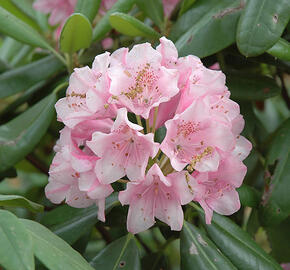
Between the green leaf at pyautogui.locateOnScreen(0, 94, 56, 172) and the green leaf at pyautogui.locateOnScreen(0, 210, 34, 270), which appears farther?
the green leaf at pyautogui.locateOnScreen(0, 94, 56, 172)

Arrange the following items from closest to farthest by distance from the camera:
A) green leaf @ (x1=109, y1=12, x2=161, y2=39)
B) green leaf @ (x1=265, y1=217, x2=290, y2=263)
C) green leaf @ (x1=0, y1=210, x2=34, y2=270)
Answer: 1. green leaf @ (x1=0, y1=210, x2=34, y2=270)
2. green leaf @ (x1=109, y1=12, x2=161, y2=39)
3. green leaf @ (x1=265, y1=217, x2=290, y2=263)

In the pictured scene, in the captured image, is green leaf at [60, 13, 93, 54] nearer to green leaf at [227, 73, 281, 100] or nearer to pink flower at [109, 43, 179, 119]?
pink flower at [109, 43, 179, 119]

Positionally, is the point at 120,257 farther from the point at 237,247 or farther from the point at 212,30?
the point at 212,30

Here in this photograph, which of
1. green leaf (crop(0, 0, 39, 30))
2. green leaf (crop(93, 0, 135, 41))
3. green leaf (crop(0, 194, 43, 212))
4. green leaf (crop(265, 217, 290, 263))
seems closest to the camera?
green leaf (crop(0, 194, 43, 212))

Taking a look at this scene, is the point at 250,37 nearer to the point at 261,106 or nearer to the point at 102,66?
the point at 102,66

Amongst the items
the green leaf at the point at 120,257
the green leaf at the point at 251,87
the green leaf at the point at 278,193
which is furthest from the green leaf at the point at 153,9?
the green leaf at the point at 120,257

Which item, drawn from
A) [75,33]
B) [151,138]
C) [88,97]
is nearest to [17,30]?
[75,33]

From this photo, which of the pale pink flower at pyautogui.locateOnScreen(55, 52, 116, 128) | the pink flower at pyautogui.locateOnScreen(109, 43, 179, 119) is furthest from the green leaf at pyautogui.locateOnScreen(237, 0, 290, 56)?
the pale pink flower at pyautogui.locateOnScreen(55, 52, 116, 128)

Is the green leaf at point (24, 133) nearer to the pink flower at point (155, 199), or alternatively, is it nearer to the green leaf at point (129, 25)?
the green leaf at point (129, 25)

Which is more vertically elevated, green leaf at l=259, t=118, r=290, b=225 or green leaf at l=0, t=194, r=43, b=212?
green leaf at l=0, t=194, r=43, b=212
